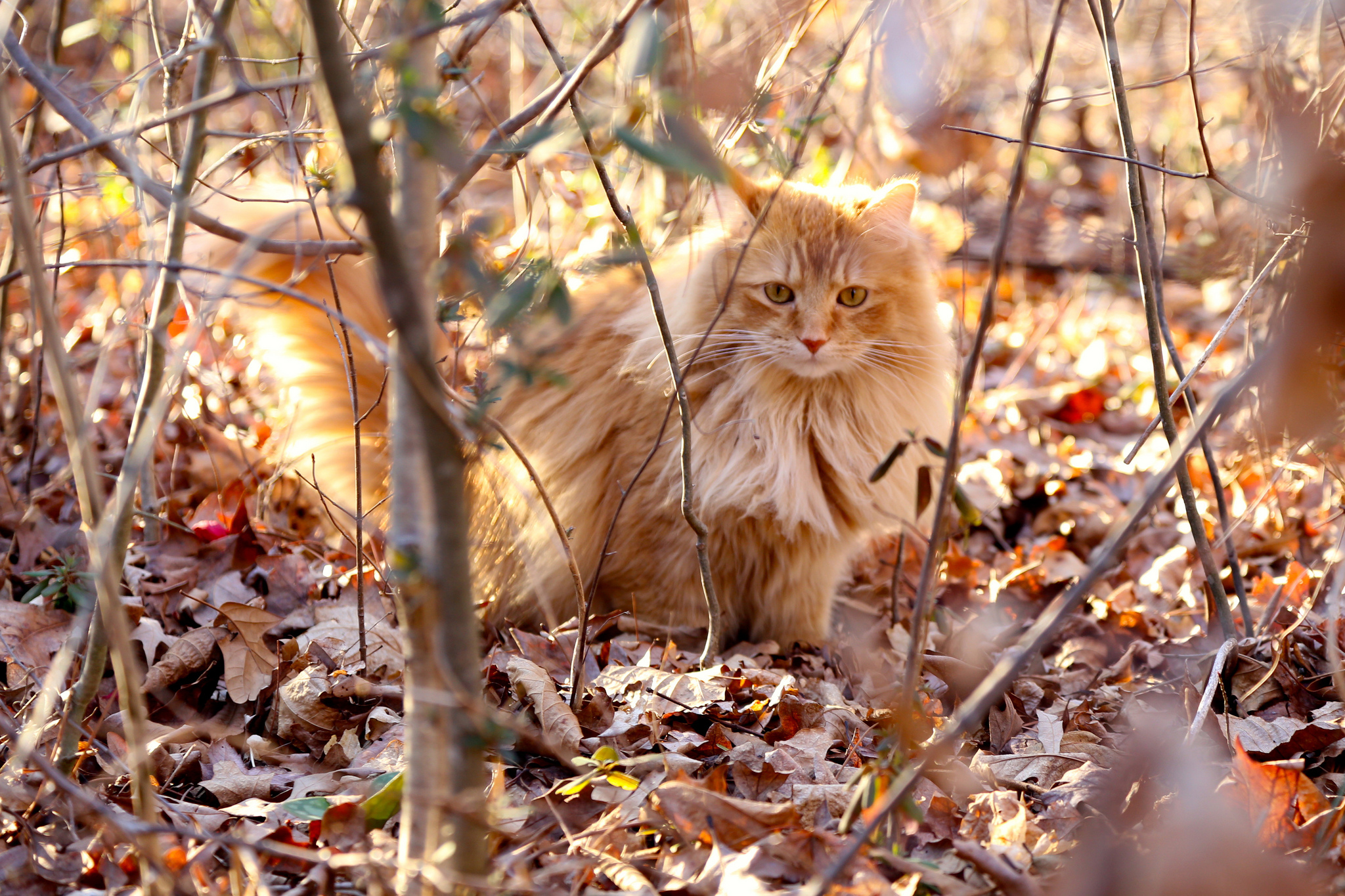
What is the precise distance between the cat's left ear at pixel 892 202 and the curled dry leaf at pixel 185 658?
2.00 m

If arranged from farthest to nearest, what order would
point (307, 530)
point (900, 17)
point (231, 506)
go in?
point (307, 530) → point (231, 506) → point (900, 17)

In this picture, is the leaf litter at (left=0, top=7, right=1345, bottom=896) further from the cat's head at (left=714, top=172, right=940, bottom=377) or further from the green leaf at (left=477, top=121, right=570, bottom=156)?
the cat's head at (left=714, top=172, right=940, bottom=377)

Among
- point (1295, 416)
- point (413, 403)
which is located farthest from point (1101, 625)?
point (413, 403)

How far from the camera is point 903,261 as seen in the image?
279cm

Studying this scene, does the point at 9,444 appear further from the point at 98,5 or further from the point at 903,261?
the point at 903,261

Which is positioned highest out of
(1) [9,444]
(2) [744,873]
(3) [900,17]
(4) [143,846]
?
(3) [900,17]

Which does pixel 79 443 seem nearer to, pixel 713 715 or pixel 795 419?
pixel 713 715

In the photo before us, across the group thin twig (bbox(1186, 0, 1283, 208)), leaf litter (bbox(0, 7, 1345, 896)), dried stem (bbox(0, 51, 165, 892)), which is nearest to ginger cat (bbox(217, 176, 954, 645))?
leaf litter (bbox(0, 7, 1345, 896))

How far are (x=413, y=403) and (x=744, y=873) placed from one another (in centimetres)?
85

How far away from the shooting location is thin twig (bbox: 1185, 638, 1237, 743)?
67.8 inches

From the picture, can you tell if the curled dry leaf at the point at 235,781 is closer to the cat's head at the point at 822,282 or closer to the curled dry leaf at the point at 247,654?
the curled dry leaf at the point at 247,654

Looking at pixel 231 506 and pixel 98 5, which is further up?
pixel 98 5

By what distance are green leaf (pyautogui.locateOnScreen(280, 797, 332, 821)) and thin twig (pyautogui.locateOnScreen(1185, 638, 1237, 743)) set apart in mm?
1483

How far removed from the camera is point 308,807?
5.02 ft
